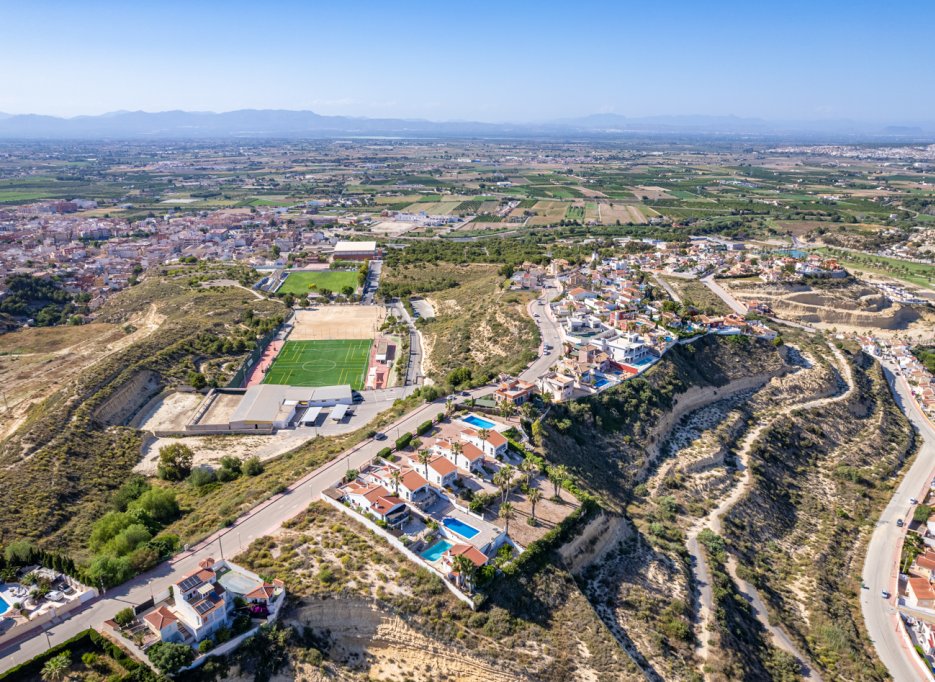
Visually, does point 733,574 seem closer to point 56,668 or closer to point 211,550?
point 211,550

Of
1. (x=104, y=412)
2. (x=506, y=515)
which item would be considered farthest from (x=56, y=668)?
(x=104, y=412)

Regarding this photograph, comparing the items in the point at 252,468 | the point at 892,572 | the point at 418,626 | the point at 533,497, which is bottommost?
the point at 892,572

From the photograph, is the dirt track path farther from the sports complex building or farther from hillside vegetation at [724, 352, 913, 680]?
the sports complex building

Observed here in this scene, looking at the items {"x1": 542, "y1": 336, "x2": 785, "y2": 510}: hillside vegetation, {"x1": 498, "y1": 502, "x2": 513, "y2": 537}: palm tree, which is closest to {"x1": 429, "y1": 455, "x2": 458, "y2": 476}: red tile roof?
{"x1": 498, "y1": 502, "x2": 513, "y2": 537}: palm tree

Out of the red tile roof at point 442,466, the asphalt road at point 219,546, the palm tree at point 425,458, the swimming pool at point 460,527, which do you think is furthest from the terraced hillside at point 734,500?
the asphalt road at point 219,546

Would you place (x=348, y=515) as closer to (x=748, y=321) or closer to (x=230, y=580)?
(x=230, y=580)

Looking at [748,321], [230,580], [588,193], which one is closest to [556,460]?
[230,580]

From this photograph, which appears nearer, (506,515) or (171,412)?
(506,515)
